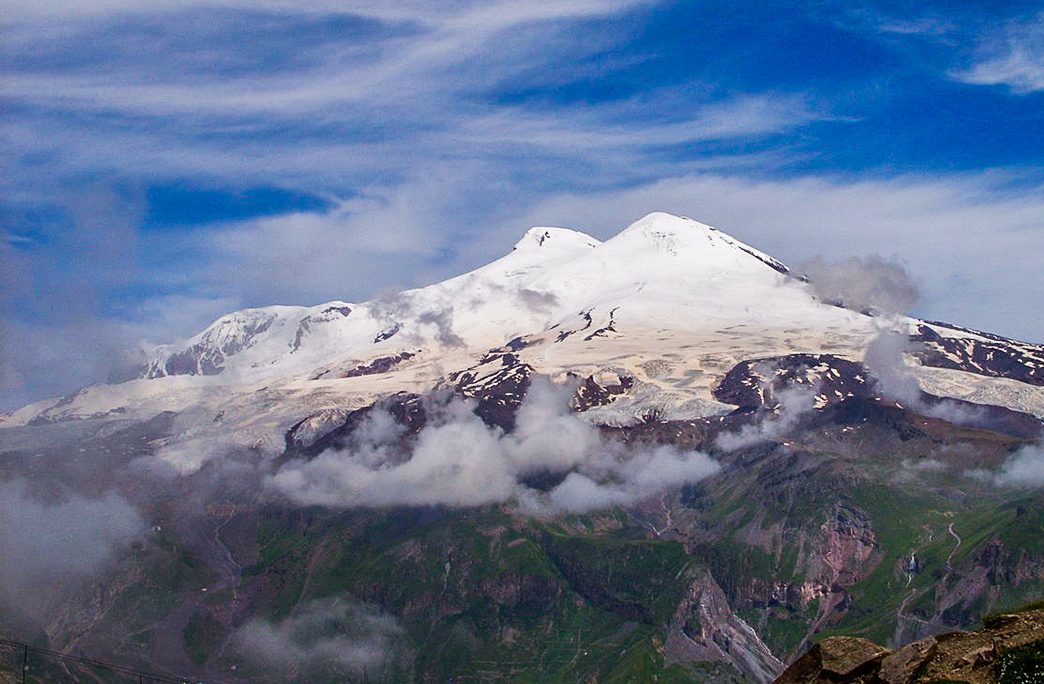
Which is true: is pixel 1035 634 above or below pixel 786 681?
above

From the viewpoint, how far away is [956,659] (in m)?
56.2

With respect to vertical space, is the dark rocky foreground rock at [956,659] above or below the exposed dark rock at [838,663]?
above

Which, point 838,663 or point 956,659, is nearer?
point 956,659

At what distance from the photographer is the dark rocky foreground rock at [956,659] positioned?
2137 inches

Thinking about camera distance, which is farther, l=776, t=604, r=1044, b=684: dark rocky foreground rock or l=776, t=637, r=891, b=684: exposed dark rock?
l=776, t=637, r=891, b=684: exposed dark rock

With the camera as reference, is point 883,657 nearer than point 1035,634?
No

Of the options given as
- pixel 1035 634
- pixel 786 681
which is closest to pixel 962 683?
pixel 1035 634

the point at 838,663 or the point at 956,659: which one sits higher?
the point at 956,659

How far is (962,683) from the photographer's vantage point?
54.1 m

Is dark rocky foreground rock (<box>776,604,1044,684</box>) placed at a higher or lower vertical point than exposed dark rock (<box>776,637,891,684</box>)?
higher

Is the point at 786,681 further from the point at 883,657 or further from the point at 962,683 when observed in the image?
the point at 962,683

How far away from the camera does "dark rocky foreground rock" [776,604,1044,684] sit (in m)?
54.3

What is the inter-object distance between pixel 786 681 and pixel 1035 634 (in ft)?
44.7

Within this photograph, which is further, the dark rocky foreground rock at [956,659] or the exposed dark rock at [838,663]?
the exposed dark rock at [838,663]
